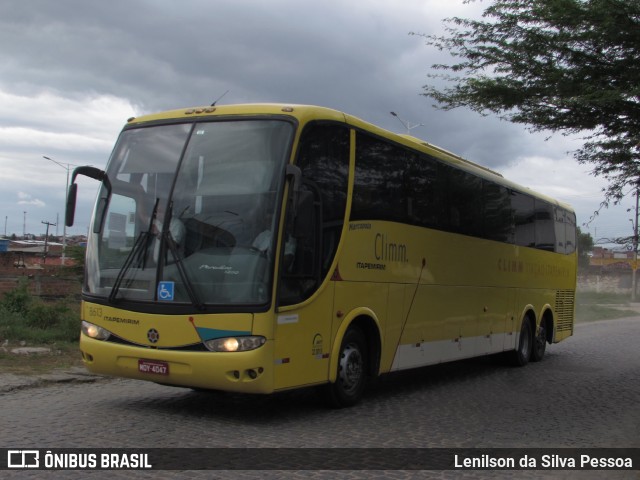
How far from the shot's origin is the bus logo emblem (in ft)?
24.6

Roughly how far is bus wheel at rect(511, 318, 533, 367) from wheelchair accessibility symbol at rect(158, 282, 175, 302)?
940 cm

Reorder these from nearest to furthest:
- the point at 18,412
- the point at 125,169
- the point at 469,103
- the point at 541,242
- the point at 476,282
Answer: the point at 18,412
the point at 125,169
the point at 469,103
the point at 476,282
the point at 541,242

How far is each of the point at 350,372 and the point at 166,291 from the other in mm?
2588

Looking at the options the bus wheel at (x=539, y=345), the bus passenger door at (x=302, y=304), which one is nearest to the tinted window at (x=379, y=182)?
the bus passenger door at (x=302, y=304)

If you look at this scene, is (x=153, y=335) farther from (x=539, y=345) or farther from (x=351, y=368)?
(x=539, y=345)

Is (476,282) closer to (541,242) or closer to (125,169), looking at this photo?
(541,242)

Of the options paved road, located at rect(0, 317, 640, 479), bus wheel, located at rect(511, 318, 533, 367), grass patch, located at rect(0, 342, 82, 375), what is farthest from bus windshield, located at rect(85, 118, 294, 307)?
bus wheel, located at rect(511, 318, 533, 367)

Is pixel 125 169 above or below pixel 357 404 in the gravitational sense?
above

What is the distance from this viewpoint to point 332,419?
317 inches

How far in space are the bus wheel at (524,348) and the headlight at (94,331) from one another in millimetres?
9539

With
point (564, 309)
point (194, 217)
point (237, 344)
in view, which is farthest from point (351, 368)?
point (564, 309)

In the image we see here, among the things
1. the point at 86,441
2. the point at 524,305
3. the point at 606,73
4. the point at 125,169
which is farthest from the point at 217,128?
the point at 524,305

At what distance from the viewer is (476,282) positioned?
1251 centimetres

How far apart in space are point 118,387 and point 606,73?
7992 millimetres
